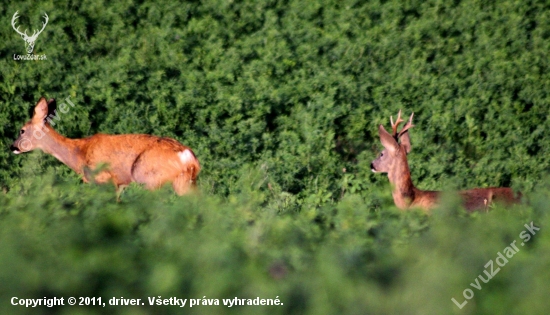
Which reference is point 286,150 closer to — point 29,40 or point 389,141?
point 389,141

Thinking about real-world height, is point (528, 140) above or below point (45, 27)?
below

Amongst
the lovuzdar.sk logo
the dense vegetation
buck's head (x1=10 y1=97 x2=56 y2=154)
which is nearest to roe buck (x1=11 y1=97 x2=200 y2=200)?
buck's head (x1=10 y1=97 x2=56 y2=154)

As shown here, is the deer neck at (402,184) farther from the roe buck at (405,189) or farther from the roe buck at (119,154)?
the roe buck at (119,154)

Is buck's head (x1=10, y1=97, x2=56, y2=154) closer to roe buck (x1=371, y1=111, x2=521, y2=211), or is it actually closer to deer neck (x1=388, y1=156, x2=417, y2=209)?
roe buck (x1=371, y1=111, x2=521, y2=211)

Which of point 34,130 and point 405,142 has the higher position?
point 34,130

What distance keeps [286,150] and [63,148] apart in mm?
2448

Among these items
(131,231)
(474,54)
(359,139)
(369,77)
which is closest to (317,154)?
(359,139)

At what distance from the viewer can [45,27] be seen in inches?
428

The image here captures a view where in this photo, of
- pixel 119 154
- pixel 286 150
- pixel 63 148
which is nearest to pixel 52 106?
pixel 63 148

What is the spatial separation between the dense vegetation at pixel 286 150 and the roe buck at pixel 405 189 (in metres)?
0.30

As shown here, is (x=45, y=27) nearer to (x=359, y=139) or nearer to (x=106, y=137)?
(x=106, y=137)

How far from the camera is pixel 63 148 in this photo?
360 inches

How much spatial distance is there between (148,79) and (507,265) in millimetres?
6549

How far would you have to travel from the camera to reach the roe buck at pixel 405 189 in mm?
8062
